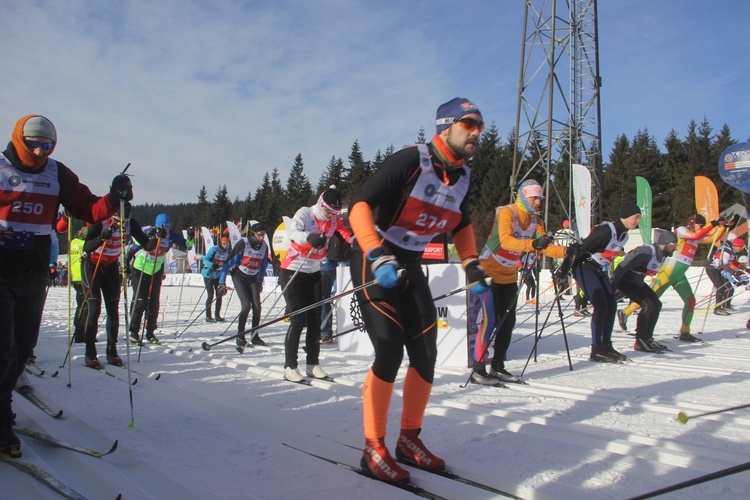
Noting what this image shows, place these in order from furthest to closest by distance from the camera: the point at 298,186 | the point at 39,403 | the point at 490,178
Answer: the point at 298,186 < the point at 490,178 < the point at 39,403

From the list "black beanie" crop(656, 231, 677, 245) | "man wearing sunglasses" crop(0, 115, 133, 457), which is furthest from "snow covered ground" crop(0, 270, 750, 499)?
"black beanie" crop(656, 231, 677, 245)

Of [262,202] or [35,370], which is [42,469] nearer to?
[35,370]

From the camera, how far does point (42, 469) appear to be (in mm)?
2555

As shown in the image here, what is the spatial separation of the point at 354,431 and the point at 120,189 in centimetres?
A: 214

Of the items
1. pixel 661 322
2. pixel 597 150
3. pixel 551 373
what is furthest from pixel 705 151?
pixel 551 373

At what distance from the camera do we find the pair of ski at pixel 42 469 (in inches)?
90.8

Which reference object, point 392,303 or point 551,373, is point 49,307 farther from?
point 392,303

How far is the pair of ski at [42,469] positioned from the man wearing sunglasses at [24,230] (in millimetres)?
174

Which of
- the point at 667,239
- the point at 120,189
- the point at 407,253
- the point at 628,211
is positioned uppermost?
the point at 628,211

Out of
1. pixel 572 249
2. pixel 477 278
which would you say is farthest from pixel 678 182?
pixel 477 278

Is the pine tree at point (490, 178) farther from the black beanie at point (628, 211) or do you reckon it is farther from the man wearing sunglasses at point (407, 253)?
the man wearing sunglasses at point (407, 253)

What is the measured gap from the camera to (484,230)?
43062mm

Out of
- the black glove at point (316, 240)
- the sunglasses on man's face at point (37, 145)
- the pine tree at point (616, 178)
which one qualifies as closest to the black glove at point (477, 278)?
the black glove at point (316, 240)

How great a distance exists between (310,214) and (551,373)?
3.15 metres
